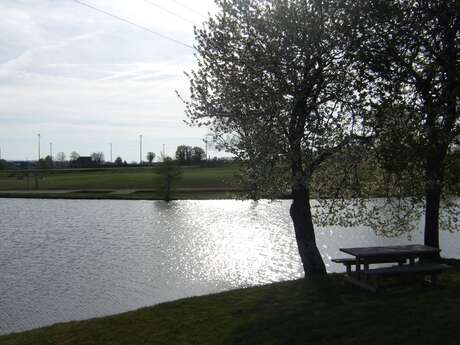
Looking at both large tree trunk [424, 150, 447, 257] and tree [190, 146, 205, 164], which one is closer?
large tree trunk [424, 150, 447, 257]

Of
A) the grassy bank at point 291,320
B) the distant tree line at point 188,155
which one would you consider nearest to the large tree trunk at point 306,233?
the grassy bank at point 291,320

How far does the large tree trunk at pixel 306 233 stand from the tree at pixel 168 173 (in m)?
66.0

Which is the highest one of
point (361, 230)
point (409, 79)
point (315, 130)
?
point (409, 79)

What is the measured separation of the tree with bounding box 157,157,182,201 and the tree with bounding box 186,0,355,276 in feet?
216

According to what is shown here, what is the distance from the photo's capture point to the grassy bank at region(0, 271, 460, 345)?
30.5 feet

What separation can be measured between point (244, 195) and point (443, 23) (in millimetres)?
8373

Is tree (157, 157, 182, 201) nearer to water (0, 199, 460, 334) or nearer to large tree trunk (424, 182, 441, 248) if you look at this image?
water (0, 199, 460, 334)

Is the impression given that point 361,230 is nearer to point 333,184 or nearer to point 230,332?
point 333,184

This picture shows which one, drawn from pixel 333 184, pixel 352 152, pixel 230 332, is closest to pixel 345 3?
pixel 352 152

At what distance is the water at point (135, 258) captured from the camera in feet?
69.6

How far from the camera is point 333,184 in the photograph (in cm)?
1794

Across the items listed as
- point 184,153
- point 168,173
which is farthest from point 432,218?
point 184,153

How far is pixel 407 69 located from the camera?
14445mm

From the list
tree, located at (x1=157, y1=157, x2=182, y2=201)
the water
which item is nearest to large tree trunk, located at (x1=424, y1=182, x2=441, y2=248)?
the water
